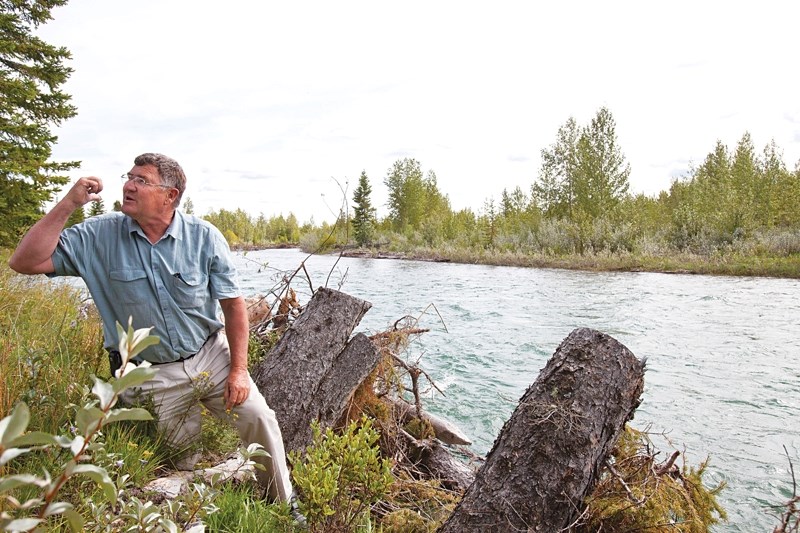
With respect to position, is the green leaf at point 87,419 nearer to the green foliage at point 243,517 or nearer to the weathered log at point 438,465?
the green foliage at point 243,517

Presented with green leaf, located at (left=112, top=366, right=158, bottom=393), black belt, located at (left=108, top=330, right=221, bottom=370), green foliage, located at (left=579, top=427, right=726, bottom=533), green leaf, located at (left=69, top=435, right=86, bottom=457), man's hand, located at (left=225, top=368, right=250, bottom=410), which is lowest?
green foliage, located at (left=579, top=427, right=726, bottom=533)

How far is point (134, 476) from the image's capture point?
2729 mm

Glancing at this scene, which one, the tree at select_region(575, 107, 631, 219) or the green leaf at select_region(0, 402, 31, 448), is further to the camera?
the tree at select_region(575, 107, 631, 219)

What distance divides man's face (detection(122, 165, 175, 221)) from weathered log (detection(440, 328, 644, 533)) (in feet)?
6.91

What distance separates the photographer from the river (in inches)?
216

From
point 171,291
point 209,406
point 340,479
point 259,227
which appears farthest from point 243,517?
point 259,227

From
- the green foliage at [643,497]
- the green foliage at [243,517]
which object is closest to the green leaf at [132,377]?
the green foliage at [243,517]

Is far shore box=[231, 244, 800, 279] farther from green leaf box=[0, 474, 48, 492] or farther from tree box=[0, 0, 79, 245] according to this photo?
green leaf box=[0, 474, 48, 492]

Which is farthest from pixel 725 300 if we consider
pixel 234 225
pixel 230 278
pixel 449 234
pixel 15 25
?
pixel 234 225

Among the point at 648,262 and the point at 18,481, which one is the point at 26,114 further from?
the point at 648,262

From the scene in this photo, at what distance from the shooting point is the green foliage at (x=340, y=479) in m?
2.30

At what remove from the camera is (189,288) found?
3.13 metres

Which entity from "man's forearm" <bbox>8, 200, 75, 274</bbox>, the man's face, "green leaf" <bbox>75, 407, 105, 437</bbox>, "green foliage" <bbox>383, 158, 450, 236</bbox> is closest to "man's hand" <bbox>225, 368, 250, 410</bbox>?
the man's face

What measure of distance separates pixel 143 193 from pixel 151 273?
1.39ft
